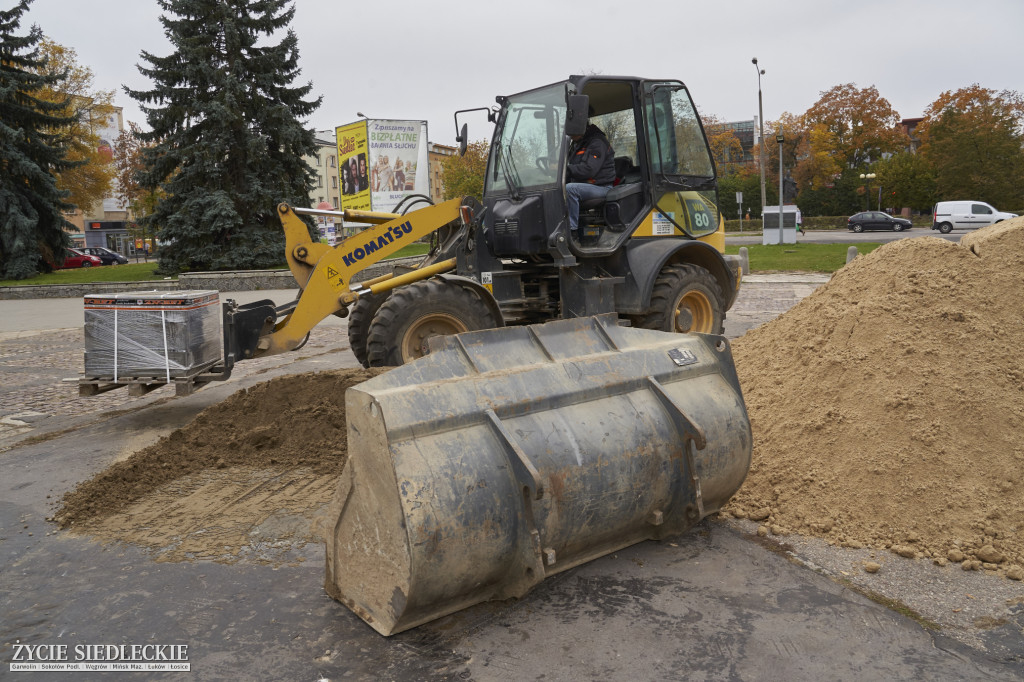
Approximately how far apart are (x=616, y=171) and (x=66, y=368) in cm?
804

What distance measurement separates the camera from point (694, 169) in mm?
8570

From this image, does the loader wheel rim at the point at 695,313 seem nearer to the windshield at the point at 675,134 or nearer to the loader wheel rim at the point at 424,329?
the windshield at the point at 675,134

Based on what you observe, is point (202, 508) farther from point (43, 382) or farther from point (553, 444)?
point (43, 382)

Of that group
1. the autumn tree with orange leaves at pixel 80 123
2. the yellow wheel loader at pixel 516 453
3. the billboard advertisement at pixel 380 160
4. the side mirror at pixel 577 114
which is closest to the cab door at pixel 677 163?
the side mirror at pixel 577 114

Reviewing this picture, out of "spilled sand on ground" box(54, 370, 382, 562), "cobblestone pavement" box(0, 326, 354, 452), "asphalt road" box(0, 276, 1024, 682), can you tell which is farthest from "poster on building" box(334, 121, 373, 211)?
"asphalt road" box(0, 276, 1024, 682)

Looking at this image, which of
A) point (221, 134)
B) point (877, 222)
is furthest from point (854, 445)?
point (877, 222)

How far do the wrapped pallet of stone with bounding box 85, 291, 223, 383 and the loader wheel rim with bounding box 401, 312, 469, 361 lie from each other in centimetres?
196

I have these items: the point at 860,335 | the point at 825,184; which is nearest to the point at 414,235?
the point at 860,335

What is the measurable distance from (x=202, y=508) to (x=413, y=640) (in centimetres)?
230

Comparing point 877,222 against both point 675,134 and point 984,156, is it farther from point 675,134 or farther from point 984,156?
A: point 675,134

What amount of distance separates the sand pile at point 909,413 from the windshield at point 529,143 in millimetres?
2877

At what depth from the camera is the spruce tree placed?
2578cm

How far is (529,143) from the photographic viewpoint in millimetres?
7770

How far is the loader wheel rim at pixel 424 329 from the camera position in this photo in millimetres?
6988
